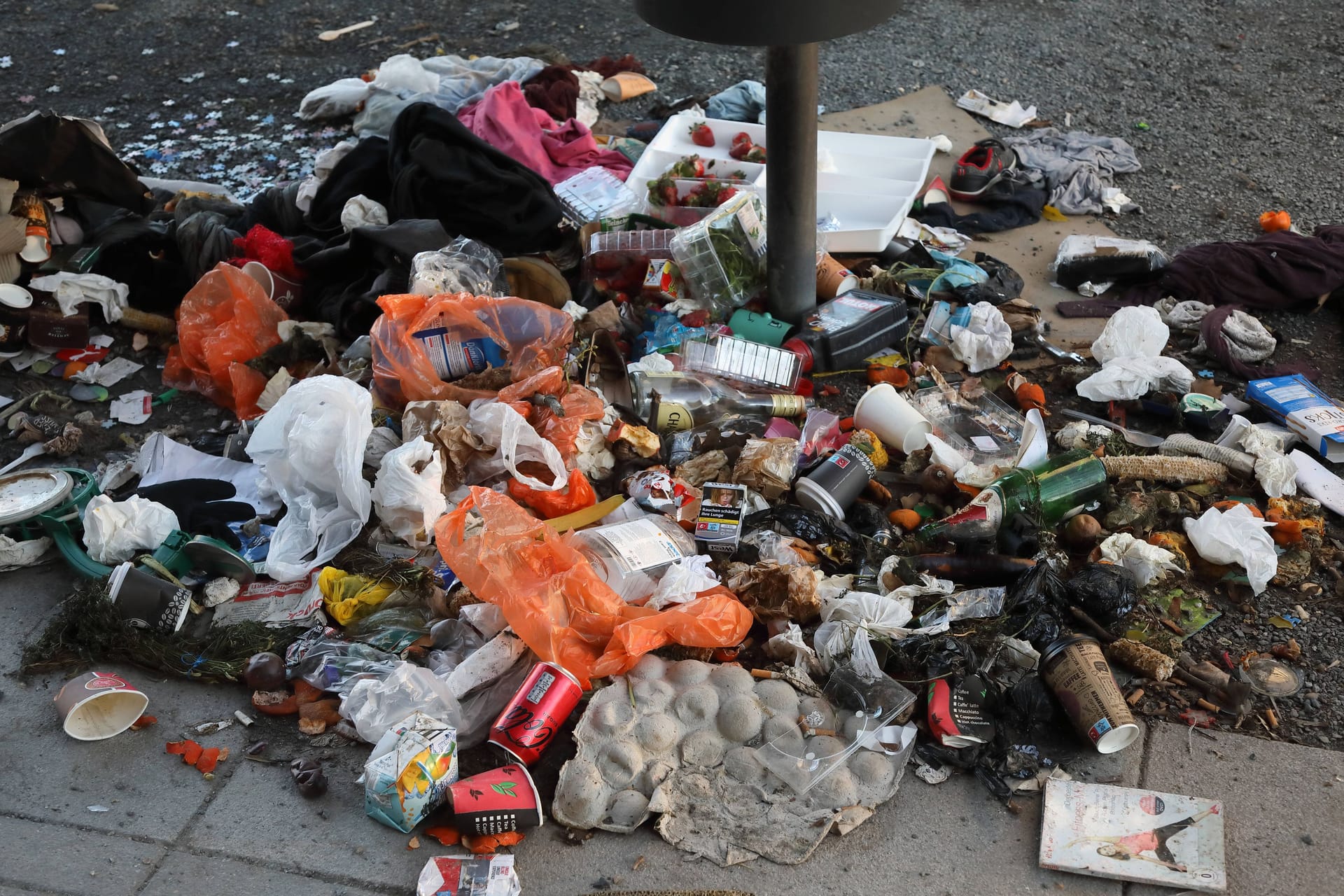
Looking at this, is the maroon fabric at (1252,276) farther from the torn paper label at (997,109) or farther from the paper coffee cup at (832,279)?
the torn paper label at (997,109)

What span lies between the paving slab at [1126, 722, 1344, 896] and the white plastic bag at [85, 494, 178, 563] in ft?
10.0

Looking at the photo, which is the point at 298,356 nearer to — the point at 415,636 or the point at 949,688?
the point at 415,636

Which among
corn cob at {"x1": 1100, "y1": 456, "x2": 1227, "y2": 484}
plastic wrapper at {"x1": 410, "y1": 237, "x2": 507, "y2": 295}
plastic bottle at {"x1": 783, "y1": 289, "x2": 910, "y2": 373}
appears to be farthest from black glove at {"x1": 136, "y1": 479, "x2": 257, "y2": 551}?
corn cob at {"x1": 1100, "y1": 456, "x2": 1227, "y2": 484}

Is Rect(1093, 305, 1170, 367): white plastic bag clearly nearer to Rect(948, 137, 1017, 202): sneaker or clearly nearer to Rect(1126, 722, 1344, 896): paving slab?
Rect(948, 137, 1017, 202): sneaker

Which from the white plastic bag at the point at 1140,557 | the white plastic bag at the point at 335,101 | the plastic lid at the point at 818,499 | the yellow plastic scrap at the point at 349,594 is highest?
the white plastic bag at the point at 335,101

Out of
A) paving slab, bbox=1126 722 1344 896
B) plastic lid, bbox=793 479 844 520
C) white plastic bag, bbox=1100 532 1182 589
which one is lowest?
paving slab, bbox=1126 722 1344 896

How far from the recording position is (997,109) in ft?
20.2

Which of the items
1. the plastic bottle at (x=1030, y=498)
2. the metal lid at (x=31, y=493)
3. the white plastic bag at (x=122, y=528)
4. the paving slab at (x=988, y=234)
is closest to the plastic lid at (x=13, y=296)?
the metal lid at (x=31, y=493)

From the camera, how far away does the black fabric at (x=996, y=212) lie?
515 centimetres

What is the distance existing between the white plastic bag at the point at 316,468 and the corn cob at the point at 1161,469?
255 centimetres

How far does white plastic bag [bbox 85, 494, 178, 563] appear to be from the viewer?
3334 millimetres

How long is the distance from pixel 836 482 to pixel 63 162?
393 centimetres

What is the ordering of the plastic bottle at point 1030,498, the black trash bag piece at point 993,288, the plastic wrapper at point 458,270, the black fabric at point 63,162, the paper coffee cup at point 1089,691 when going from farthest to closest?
the black fabric at point 63,162, the black trash bag piece at point 993,288, the plastic wrapper at point 458,270, the plastic bottle at point 1030,498, the paper coffee cup at point 1089,691

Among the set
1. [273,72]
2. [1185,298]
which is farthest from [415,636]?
[273,72]
